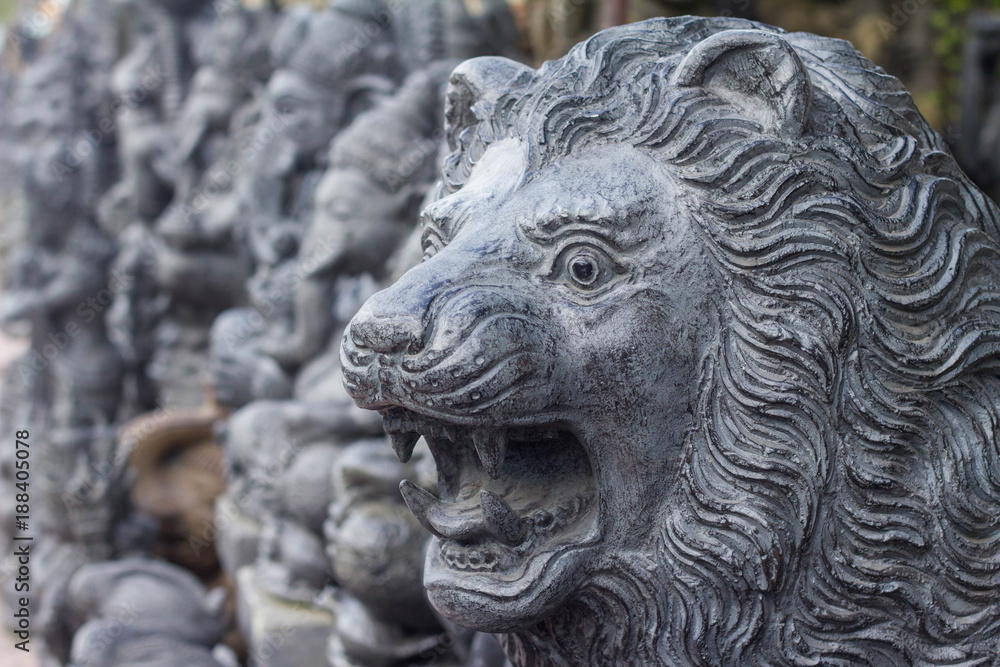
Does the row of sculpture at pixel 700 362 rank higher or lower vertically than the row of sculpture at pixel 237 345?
higher

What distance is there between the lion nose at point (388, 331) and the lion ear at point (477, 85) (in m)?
0.41

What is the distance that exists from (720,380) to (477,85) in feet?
1.88

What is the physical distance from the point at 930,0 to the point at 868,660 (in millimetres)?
6021

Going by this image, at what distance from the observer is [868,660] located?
128 cm

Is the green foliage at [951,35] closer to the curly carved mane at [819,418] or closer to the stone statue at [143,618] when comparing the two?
the stone statue at [143,618]

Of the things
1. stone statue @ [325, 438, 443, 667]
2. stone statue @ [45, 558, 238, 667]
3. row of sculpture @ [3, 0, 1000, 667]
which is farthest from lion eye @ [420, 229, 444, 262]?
stone statue @ [45, 558, 238, 667]

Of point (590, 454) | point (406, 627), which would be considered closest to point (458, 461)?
point (590, 454)

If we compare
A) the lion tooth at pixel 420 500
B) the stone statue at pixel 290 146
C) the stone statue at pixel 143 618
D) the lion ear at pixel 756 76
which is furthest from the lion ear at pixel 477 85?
the stone statue at pixel 290 146

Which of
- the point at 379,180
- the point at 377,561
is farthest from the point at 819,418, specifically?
the point at 379,180

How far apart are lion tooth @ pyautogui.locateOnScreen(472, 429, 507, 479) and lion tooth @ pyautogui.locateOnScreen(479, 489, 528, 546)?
0.03 m

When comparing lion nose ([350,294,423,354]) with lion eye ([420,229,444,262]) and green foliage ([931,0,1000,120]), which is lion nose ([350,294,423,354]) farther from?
green foliage ([931,0,1000,120])

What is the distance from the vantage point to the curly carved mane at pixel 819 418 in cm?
122

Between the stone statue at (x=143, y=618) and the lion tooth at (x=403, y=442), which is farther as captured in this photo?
the stone statue at (x=143, y=618)

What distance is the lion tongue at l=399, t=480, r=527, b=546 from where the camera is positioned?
1251 millimetres
